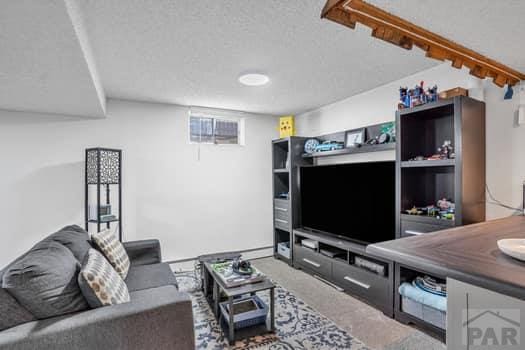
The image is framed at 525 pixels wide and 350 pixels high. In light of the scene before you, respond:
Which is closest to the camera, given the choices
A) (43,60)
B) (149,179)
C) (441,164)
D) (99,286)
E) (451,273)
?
(451,273)

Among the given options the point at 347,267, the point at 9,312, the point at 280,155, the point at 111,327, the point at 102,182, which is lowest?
the point at 347,267

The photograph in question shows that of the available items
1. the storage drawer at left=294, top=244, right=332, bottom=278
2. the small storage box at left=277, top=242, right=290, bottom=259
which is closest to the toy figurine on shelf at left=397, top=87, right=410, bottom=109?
the storage drawer at left=294, top=244, right=332, bottom=278

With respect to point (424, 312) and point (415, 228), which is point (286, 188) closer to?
Answer: point (415, 228)

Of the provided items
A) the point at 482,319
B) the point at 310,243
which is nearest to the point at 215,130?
the point at 310,243

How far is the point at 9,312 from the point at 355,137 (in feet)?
11.1

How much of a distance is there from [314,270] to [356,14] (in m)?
2.88

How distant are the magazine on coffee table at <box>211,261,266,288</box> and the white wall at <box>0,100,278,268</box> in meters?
1.57

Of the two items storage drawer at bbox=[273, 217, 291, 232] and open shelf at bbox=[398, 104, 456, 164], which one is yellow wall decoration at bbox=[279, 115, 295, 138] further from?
open shelf at bbox=[398, 104, 456, 164]

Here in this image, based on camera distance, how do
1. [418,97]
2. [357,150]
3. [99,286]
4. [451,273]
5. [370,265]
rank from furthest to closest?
[357,150]
[370,265]
[418,97]
[99,286]
[451,273]

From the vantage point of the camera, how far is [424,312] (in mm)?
2160

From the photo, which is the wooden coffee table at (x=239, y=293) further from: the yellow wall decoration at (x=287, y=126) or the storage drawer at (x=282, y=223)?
the yellow wall decoration at (x=287, y=126)

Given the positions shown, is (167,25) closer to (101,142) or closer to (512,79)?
(101,142)

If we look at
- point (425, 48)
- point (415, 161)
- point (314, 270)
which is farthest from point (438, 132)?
point (314, 270)

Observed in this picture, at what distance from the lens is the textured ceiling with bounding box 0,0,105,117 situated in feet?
4.42
